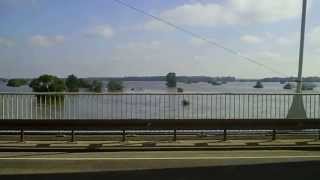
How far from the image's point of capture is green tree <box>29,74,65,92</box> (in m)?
18.8

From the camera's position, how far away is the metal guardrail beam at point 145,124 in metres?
14.8

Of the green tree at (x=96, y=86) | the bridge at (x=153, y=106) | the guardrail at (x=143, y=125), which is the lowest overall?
the guardrail at (x=143, y=125)

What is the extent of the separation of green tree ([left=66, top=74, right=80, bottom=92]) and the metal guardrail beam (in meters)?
4.64

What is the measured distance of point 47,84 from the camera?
19.0 m

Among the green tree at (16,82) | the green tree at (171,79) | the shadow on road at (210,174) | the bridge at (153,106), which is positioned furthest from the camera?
the green tree at (16,82)

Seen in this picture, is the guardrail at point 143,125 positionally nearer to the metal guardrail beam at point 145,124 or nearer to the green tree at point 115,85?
the metal guardrail beam at point 145,124

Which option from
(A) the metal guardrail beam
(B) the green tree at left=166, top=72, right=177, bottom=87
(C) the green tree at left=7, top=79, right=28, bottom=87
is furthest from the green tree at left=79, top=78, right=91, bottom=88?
(A) the metal guardrail beam

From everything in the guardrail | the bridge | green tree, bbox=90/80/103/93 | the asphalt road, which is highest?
green tree, bbox=90/80/103/93

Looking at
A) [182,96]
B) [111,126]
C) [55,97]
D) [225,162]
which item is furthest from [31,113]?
[225,162]

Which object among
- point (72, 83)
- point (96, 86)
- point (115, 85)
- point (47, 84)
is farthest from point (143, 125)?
point (72, 83)

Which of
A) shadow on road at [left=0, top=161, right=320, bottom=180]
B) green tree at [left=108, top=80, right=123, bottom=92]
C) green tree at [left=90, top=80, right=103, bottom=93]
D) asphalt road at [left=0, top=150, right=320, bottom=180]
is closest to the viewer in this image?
shadow on road at [left=0, top=161, right=320, bottom=180]

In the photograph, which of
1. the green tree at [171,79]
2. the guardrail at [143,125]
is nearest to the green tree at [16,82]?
the green tree at [171,79]

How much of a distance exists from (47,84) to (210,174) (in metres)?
9.88

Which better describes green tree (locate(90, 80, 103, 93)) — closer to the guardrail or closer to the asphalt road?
the guardrail
